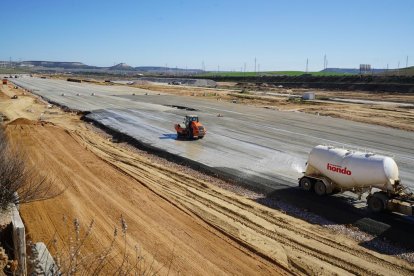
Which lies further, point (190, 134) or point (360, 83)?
point (360, 83)

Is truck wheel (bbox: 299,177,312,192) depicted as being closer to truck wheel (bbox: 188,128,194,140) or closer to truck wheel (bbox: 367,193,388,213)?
truck wheel (bbox: 367,193,388,213)

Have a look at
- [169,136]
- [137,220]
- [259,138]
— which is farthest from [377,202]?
[169,136]

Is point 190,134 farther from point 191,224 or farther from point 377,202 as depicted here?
point 377,202

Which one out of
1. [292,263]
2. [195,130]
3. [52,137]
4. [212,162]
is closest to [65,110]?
[52,137]

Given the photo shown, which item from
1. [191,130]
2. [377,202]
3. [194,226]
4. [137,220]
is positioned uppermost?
[191,130]

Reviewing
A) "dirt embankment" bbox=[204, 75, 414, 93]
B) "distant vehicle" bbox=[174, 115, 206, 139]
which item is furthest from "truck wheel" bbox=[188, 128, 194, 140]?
"dirt embankment" bbox=[204, 75, 414, 93]
